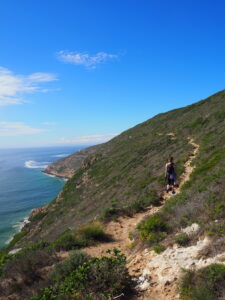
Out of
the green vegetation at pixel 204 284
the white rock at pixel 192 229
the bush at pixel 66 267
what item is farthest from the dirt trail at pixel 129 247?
the bush at pixel 66 267

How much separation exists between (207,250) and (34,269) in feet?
17.3

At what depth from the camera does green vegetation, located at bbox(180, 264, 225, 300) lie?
3.77 metres

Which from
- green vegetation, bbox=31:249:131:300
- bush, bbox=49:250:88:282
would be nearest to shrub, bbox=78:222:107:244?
bush, bbox=49:250:88:282

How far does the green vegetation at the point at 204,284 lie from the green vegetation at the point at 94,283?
4.70 feet

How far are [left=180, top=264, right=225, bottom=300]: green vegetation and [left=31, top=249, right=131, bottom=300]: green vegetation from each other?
143cm

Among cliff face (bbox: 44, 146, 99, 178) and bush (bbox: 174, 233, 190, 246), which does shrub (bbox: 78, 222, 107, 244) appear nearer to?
bush (bbox: 174, 233, 190, 246)

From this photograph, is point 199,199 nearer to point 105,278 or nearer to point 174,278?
point 174,278

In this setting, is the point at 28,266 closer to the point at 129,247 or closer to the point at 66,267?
the point at 66,267

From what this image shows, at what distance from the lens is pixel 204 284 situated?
396 centimetres

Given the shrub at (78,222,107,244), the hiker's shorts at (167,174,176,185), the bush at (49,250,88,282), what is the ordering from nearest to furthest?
the bush at (49,250,88,282) < the shrub at (78,222,107,244) < the hiker's shorts at (167,174,176,185)

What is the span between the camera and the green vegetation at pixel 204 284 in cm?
377

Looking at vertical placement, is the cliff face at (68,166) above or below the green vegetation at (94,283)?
below

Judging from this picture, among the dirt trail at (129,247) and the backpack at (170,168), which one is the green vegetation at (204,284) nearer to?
the dirt trail at (129,247)

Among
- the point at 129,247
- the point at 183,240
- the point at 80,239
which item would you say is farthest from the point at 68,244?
the point at 183,240
